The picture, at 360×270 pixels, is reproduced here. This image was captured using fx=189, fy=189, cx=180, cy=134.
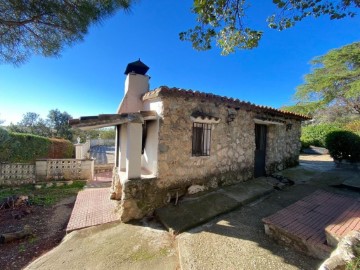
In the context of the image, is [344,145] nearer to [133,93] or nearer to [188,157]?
[188,157]

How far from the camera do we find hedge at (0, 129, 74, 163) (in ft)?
43.4

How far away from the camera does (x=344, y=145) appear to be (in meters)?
10.8

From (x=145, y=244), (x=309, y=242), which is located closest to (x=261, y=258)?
(x=309, y=242)

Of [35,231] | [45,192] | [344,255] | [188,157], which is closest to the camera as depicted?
[344,255]

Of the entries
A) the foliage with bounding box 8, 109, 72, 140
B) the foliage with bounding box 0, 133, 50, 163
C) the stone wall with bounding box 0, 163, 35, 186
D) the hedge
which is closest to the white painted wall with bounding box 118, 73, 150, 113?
the stone wall with bounding box 0, 163, 35, 186

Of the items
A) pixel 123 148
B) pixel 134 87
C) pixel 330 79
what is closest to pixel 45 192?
pixel 123 148

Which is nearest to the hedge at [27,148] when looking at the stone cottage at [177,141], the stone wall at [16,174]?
the stone wall at [16,174]

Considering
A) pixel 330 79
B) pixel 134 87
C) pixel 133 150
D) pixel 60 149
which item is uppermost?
pixel 330 79

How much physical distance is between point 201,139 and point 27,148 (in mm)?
14671

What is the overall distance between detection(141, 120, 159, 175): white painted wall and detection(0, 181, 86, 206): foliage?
5.58 meters

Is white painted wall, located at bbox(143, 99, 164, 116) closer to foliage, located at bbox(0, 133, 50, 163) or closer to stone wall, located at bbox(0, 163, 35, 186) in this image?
Result: stone wall, located at bbox(0, 163, 35, 186)

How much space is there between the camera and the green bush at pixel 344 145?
10492 millimetres

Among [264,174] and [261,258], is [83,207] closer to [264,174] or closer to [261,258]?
[261,258]

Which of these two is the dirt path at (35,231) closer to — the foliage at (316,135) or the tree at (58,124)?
the foliage at (316,135)
